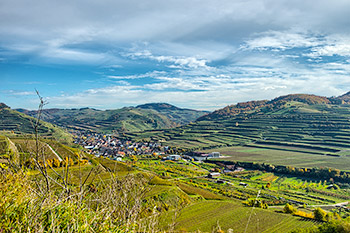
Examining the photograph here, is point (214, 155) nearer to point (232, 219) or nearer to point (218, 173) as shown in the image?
point (218, 173)

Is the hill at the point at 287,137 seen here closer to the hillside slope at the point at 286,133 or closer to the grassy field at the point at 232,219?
the hillside slope at the point at 286,133

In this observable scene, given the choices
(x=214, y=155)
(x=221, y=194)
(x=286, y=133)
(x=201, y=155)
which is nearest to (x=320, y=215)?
(x=221, y=194)

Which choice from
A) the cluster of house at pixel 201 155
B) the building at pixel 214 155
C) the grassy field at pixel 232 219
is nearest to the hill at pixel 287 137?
the building at pixel 214 155

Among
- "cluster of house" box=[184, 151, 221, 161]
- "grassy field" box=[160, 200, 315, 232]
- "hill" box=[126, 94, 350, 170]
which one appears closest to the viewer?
"grassy field" box=[160, 200, 315, 232]

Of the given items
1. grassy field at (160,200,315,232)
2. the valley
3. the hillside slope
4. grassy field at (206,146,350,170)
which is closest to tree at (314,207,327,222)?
→ the valley

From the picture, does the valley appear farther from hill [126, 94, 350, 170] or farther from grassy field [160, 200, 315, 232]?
hill [126, 94, 350, 170]

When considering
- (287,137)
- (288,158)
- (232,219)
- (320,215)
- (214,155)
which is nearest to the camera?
(232,219)
